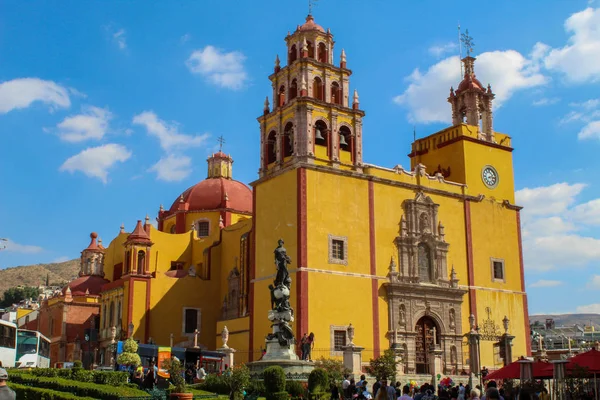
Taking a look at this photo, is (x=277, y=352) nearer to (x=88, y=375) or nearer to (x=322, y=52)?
(x=88, y=375)

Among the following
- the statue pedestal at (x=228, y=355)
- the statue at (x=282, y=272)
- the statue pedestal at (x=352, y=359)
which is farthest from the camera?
the statue pedestal at (x=228, y=355)

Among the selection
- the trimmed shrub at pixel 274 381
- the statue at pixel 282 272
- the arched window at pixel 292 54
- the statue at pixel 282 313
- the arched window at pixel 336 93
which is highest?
the arched window at pixel 292 54

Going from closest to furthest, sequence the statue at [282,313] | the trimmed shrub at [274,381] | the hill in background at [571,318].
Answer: the trimmed shrub at [274,381] < the statue at [282,313] < the hill in background at [571,318]

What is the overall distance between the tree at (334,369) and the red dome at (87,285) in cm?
2429

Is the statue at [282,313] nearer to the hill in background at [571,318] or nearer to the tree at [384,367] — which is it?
the tree at [384,367]

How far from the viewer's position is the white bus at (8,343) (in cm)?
2867

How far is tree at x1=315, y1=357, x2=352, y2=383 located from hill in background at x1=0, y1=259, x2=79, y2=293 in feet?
335

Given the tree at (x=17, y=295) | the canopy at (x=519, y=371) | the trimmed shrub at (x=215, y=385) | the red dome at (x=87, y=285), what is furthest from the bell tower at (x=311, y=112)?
the tree at (x=17, y=295)

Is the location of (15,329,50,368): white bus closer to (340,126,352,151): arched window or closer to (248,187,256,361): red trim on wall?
(248,187,256,361): red trim on wall

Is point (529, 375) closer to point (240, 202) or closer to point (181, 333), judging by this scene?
point (181, 333)

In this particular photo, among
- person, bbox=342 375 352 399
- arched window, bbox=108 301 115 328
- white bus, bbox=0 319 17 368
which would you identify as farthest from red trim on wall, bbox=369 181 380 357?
arched window, bbox=108 301 115 328

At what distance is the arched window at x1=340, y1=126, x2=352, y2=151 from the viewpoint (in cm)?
3744

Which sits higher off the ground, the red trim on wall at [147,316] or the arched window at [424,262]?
the arched window at [424,262]

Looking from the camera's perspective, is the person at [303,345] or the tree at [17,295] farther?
the tree at [17,295]
